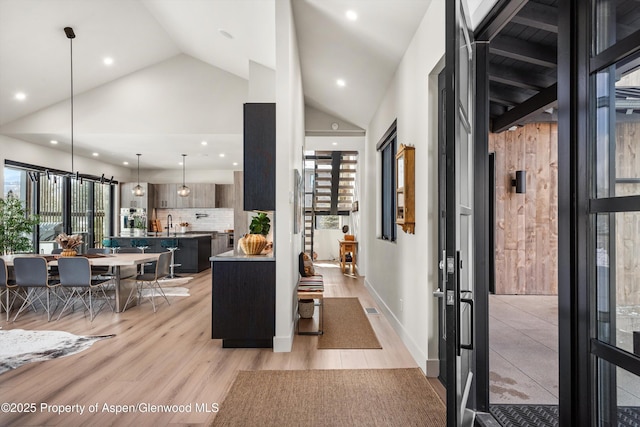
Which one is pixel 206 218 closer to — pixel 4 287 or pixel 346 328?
pixel 4 287

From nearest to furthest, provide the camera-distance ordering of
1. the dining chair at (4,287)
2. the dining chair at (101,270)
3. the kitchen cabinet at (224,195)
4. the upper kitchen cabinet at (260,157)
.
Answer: the upper kitchen cabinet at (260,157)
the dining chair at (4,287)
the dining chair at (101,270)
the kitchen cabinet at (224,195)

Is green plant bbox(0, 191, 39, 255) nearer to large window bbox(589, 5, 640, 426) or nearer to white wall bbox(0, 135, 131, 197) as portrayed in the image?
white wall bbox(0, 135, 131, 197)

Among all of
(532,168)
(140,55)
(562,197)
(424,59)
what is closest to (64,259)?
(140,55)

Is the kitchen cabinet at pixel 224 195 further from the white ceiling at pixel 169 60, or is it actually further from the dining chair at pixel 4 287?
the dining chair at pixel 4 287

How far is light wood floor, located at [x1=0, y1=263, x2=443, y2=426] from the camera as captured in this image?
8.69ft

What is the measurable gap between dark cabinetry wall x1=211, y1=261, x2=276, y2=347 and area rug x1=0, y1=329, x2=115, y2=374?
139 cm

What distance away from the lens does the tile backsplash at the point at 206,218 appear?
39.5 feet

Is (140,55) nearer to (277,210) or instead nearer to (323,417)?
(277,210)

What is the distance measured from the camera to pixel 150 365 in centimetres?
336

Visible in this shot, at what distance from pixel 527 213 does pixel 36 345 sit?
7.02 m

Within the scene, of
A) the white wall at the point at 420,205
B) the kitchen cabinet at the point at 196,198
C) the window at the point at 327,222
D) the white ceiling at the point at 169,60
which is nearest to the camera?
the white wall at the point at 420,205

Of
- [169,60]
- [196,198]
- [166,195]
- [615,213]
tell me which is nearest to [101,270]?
[169,60]

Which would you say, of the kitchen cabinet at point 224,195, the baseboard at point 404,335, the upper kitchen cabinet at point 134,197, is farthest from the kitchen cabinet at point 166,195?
the baseboard at point 404,335

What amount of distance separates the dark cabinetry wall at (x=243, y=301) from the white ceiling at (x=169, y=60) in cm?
253
